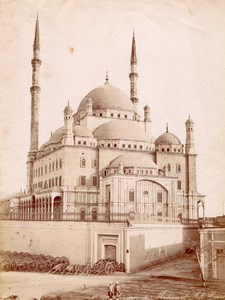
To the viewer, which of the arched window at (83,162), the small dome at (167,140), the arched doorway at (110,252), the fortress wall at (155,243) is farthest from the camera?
the small dome at (167,140)

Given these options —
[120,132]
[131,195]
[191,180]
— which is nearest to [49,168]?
[120,132]

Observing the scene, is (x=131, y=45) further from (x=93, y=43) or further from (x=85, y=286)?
(x=85, y=286)

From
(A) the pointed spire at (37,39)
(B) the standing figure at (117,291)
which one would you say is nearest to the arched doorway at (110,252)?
(B) the standing figure at (117,291)

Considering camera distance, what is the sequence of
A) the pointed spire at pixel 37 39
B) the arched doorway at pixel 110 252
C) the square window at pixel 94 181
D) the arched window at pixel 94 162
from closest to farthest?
the pointed spire at pixel 37 39, the arched doorway at pixel 110 252, the square window at pixel 94 181, the arched window at pixel 94 162

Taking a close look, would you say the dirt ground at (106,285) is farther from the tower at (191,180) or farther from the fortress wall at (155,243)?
the tower at (191,180)

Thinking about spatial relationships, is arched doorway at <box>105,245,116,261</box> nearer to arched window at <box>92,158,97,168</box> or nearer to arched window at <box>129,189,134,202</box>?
arched window at <box>129,189,134,202</box>

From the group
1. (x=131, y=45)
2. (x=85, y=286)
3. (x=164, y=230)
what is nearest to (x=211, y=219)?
(x=164, y=230)

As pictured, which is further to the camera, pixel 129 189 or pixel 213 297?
pixel 129 189
